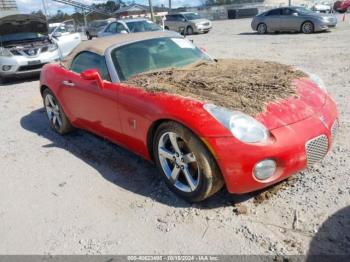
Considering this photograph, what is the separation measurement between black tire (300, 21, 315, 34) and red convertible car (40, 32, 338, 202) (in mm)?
14449

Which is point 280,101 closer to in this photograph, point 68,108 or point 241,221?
point 241,221

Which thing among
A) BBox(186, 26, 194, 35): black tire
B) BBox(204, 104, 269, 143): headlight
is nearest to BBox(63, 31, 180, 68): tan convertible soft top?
BBox(204, 104, 269, 143): headlight

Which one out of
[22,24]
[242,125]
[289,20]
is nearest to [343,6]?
[289,20]

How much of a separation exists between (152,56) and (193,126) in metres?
1.63

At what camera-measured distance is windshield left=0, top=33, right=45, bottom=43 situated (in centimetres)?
1081

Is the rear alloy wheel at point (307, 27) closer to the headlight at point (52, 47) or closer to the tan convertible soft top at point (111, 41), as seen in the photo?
the headlight at point (52, 47)

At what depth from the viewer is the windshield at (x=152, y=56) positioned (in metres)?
4.05

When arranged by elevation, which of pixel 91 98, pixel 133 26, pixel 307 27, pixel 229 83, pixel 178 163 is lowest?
pixel 307 27

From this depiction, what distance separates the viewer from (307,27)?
56.2 feet

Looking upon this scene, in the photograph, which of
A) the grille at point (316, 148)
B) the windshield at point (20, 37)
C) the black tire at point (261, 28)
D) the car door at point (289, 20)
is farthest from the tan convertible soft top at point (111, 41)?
the black tire at point (261, 28)

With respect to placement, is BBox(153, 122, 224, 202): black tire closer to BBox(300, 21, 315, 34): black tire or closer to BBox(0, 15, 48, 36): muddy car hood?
BBox(0, 15, 48, 36): muddy car hood

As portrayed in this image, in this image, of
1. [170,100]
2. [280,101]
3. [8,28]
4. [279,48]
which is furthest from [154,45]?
[279,48]

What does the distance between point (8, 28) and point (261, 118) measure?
34.1 feet

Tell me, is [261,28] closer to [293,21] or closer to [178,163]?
[293,21]
